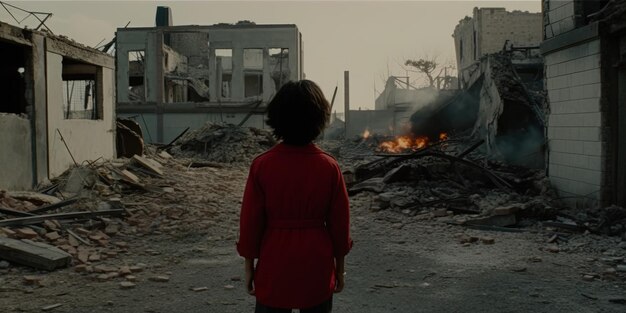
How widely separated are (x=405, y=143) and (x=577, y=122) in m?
13.7

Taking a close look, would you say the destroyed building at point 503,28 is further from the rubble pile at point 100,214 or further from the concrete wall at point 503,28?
the rubble pile at point 100,214

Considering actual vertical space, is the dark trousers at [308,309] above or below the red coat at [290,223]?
below

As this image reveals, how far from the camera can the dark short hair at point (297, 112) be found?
7.57ft

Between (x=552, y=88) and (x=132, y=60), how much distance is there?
27008 millimetres

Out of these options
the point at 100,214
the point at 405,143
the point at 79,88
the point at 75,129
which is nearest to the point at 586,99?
the point at 100,214

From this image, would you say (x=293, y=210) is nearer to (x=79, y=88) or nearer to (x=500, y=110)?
(x=500, y=110)

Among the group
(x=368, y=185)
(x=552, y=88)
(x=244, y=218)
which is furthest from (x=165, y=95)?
(x=244, y=218)

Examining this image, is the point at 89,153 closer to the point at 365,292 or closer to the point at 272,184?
the point at 365,292

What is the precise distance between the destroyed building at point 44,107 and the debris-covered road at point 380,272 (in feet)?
9.71

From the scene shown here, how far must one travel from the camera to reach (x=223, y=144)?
21297mm

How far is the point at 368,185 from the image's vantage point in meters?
12.3

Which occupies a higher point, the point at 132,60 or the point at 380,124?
the point at 132,60

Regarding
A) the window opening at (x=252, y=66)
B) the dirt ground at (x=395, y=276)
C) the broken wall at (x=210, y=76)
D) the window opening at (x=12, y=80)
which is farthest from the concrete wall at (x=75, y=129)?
the window opening at (x=252, y=66)

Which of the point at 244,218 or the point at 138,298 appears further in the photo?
the point at 138,298
